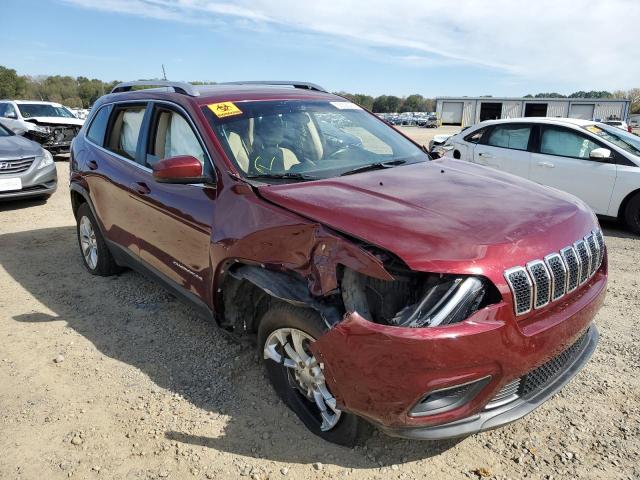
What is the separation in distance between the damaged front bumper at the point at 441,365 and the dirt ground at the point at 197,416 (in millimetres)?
449

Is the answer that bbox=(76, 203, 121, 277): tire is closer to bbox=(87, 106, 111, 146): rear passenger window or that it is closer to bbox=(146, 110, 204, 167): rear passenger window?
bbox=(87, 106, 111, 146): rear passenger window

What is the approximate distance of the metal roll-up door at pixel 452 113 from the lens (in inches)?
2579

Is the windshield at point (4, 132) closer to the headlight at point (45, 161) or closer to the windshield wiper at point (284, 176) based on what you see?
the headlight at point (45, 161)

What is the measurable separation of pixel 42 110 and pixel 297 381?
15671mm

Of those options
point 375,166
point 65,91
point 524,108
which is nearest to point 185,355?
point 375,166

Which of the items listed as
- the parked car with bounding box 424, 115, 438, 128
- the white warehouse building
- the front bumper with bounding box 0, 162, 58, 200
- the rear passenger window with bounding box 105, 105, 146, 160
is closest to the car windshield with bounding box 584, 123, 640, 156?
the rear passenger window with bounding box 105, 105, 146, 160

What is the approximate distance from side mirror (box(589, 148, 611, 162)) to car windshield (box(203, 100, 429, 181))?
421cm

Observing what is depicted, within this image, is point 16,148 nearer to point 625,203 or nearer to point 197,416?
point 197,416

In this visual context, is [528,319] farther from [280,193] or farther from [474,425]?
[280,193]

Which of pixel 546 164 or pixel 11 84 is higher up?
pixel 11 84

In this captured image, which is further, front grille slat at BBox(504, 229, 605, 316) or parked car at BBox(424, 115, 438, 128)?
parked car at BBox(424, 115, 438, 128)

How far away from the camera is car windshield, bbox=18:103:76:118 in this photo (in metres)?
14.7

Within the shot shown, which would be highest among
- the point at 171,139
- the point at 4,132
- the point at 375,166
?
the point at 171,139

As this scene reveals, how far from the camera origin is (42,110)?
1509 cm
